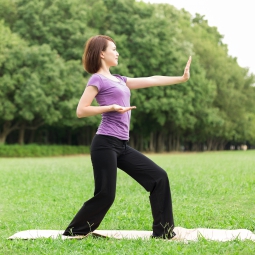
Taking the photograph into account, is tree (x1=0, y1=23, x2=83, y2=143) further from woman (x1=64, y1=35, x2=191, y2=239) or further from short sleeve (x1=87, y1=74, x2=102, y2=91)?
short sleeve (x1=87, y1=74, x2=102, y2=91)

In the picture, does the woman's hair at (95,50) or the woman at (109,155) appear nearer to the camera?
the woman at (109,155)

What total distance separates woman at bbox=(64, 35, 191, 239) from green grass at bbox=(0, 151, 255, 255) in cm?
32

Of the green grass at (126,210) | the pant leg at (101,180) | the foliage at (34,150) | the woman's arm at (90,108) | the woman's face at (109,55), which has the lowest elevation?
the foliage at (34,150)

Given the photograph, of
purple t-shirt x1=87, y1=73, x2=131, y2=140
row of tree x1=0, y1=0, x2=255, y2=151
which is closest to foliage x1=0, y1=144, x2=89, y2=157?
row of tree x1=0, y1=0, x2=255, y2=151

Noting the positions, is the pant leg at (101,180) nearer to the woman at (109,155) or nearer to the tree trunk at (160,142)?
the woman at (109,155)

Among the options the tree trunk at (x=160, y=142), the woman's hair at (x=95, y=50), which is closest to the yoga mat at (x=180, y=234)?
the woman's hair at (x=95, y=50)

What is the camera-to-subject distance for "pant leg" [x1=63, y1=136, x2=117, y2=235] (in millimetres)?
6543

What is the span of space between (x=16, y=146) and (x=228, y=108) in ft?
102

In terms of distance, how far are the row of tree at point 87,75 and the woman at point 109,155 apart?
35.6 meters

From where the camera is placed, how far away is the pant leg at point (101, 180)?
654cm

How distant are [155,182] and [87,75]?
43043 millimetres

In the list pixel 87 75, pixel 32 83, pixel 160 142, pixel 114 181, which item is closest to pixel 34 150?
pixel 32 83

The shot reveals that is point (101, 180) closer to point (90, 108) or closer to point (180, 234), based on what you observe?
point (90, 108)

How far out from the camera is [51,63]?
4400 centimetres
